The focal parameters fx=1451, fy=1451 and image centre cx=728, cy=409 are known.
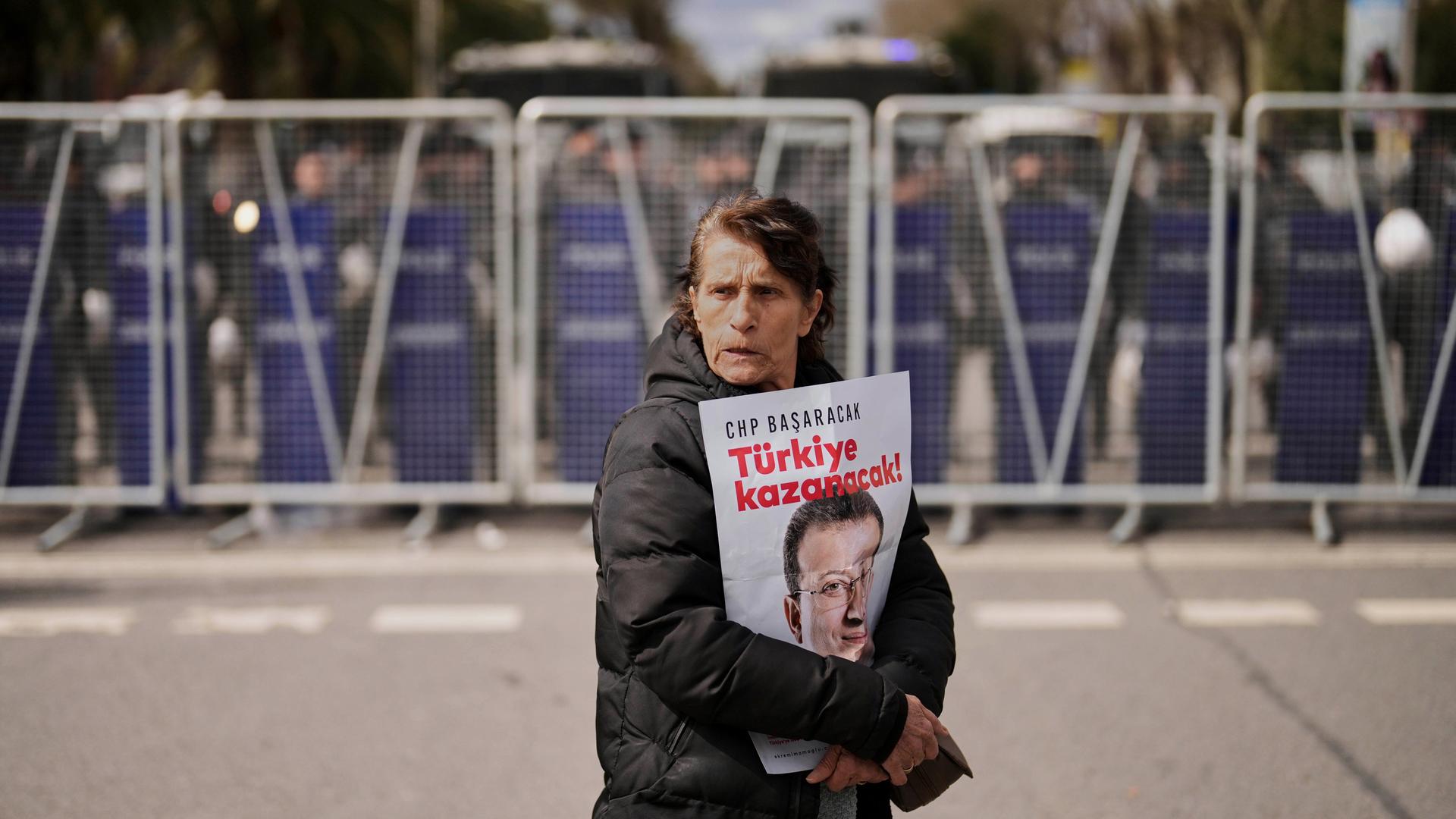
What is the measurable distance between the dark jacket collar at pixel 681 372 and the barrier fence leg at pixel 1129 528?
5858 millimetres

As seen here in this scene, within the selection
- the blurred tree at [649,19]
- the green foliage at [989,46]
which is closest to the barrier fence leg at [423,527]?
the blurred tree at [649,19]

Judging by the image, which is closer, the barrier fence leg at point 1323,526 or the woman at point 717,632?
the woman at point 717,632

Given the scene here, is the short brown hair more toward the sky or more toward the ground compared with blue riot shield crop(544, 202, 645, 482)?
more toward the sky

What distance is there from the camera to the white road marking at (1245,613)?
6543 mm

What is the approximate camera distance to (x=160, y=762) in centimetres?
491

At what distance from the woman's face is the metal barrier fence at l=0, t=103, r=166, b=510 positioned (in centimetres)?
640

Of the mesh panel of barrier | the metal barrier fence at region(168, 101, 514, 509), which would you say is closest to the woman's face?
the metal barrier fence at region(168, 101, 514, 509)

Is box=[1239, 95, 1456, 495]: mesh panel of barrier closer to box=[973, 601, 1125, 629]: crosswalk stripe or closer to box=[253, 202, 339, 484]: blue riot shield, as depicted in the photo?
box=[973, 601, 1125, 629]: crosswalk stripe

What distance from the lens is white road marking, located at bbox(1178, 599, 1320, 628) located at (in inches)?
258

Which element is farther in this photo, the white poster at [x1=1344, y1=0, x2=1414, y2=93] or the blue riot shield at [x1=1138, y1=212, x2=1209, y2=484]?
the white poster at [x1=1344, y1=0, x2=1414, y2=93]

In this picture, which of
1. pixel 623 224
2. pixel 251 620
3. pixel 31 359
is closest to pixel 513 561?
pixel 251 620

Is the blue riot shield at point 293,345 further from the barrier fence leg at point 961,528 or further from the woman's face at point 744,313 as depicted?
the woman's face at point 744,313

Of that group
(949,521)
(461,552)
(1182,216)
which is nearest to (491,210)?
(461,552)

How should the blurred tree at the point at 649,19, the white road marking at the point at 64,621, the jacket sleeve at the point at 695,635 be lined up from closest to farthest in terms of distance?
the jacket sleeve at the point at 695,635, the white road marking at the point at 64,621, the blurred tree at the point at 649,19
